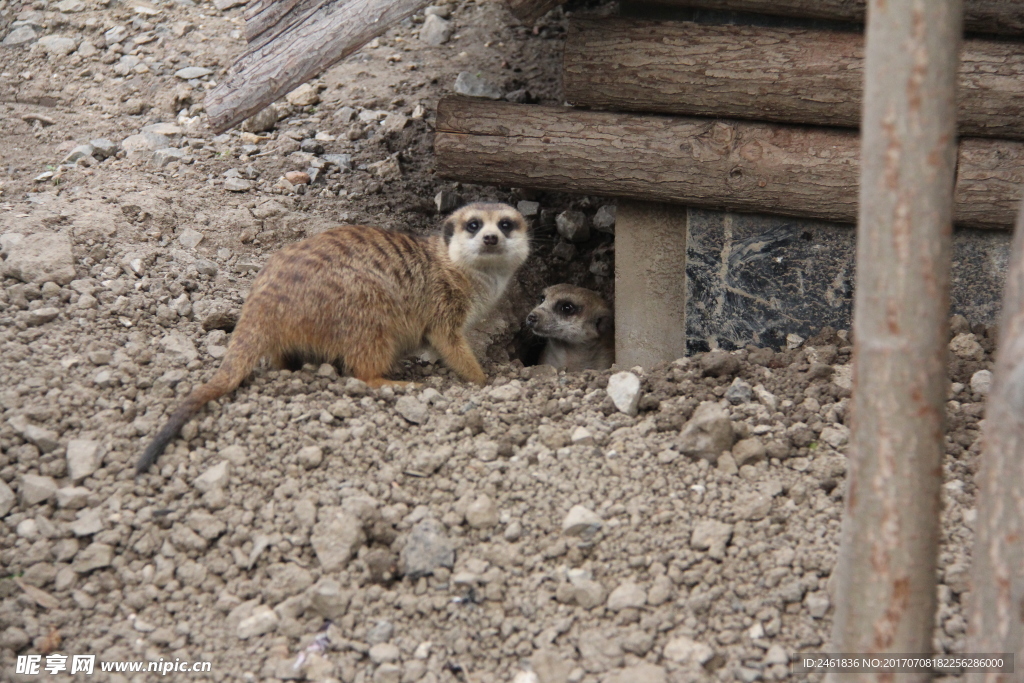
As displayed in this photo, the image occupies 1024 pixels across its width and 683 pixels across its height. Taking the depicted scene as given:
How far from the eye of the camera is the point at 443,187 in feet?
16.4

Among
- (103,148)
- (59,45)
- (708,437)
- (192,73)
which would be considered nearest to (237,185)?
(103,148)

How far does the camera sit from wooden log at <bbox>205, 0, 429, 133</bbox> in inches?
122

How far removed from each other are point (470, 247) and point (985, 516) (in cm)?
274

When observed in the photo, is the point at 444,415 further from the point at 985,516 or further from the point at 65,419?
the point at 985,516

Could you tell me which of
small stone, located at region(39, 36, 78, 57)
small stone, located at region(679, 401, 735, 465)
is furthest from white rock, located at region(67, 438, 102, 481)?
small stone, located at region(39, 36, 78, 57)

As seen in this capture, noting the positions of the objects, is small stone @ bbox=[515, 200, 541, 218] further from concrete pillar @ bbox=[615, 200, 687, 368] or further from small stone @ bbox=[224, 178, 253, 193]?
small stone @ bbox=[224, 178, 253, 193]

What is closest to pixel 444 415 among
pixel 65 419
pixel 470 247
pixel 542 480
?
pixel 542 480

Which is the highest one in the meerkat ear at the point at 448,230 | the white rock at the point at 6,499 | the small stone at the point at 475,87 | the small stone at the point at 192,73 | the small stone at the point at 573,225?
the small stone at the point at 192,73

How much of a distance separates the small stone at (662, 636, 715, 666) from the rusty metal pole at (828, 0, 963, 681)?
603 mm

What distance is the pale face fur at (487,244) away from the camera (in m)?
4.02

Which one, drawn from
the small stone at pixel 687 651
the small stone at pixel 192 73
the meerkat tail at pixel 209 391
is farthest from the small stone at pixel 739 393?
the small stone at pixel 192 73

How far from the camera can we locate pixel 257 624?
97.2 inches

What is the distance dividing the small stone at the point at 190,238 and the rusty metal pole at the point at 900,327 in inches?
128

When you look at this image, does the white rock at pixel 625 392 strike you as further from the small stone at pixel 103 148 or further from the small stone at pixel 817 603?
the small stone at pixel 103 148
